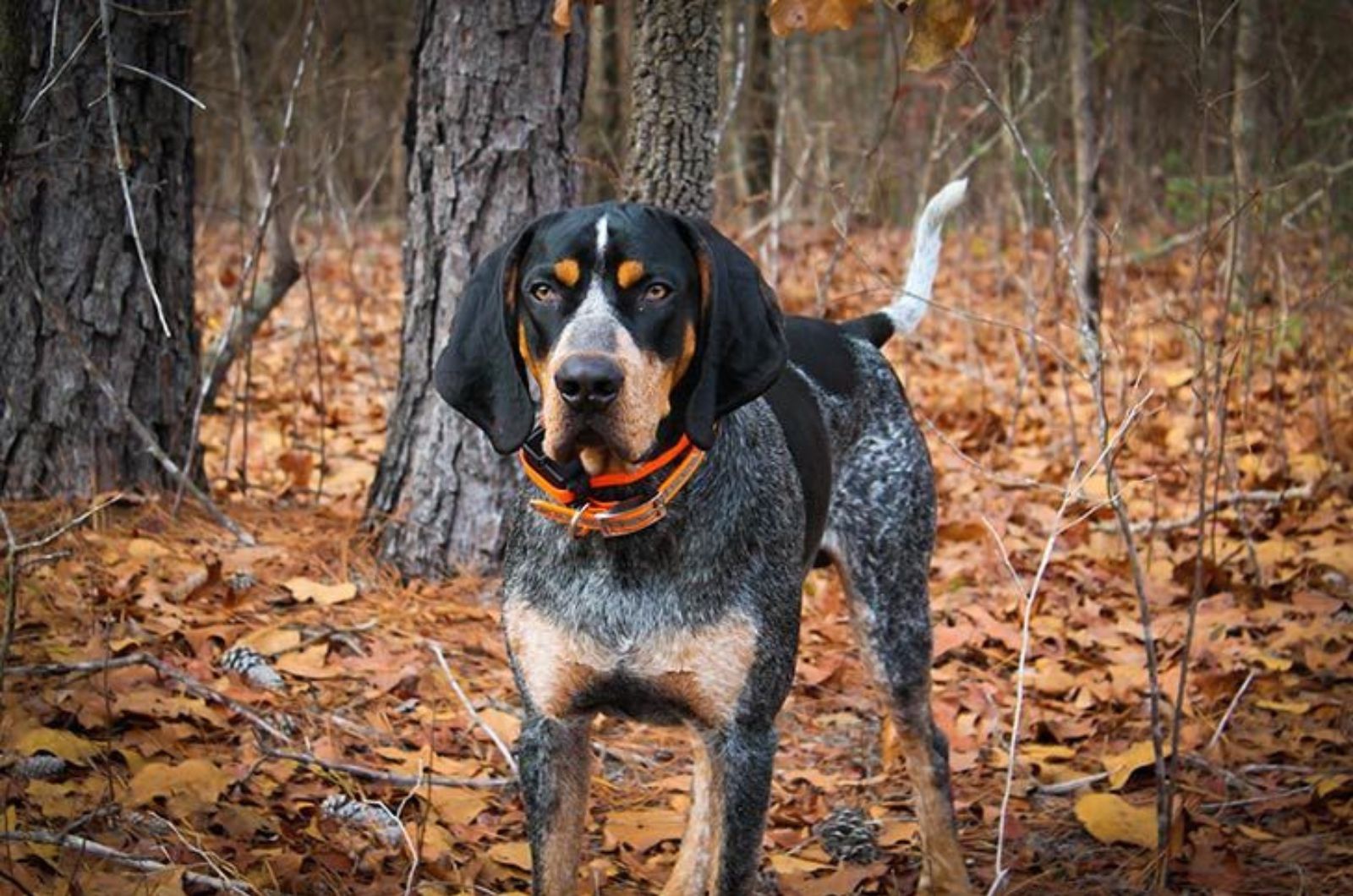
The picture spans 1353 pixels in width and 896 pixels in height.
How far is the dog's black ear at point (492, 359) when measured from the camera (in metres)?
3.33

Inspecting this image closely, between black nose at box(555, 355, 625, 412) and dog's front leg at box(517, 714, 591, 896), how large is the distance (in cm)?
88

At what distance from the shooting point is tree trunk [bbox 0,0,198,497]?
211 inches

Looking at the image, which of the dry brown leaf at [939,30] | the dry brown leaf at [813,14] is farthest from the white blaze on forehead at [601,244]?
the dry brown leaf at [939,30]

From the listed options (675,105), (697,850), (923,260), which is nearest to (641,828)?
(697,850)

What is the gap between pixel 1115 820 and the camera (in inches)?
172

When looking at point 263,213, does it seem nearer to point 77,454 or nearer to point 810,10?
point 77,454

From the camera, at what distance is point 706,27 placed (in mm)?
4863

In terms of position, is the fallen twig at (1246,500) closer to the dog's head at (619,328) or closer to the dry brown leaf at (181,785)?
the dog's head at (619,328)

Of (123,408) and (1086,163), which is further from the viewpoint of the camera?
(1086,163)

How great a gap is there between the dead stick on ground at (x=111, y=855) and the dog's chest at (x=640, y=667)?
0.79m

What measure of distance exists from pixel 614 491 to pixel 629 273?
1.70ft

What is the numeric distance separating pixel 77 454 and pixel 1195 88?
4117 mm

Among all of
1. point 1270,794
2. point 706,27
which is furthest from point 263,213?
point 1270,794

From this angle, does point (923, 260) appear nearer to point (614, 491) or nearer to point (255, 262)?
point (614, 491)
